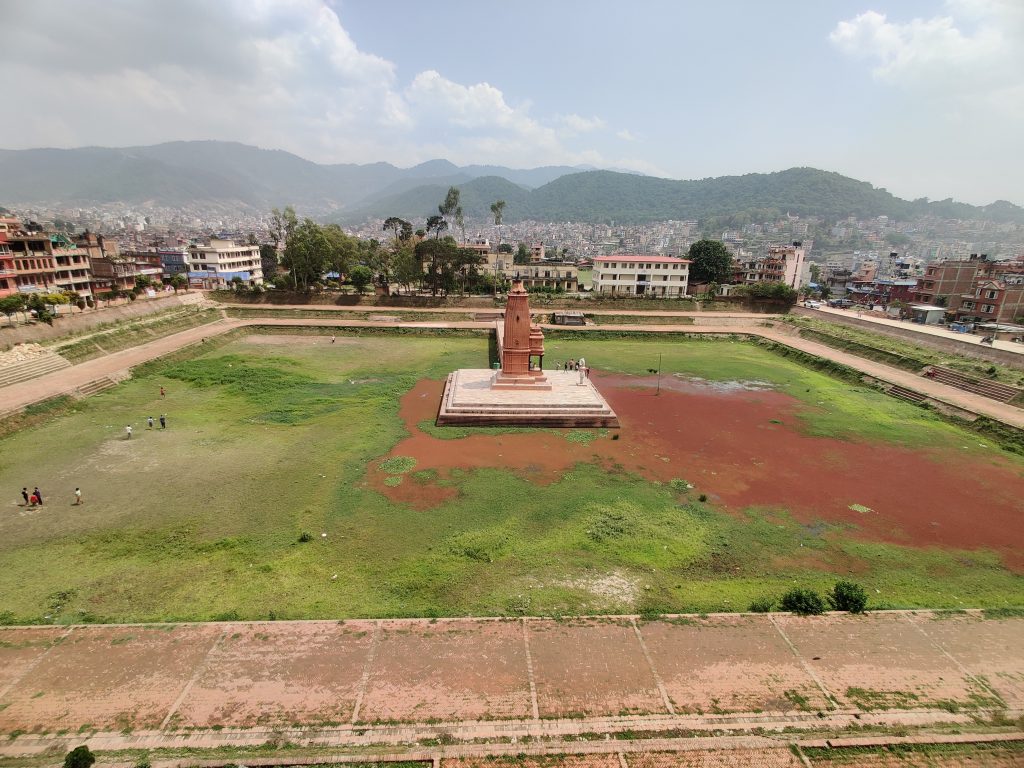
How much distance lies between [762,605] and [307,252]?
48.4m

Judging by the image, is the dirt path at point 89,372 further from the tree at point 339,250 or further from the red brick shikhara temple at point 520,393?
the tree at point 339,250

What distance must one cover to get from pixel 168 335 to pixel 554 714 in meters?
38.0

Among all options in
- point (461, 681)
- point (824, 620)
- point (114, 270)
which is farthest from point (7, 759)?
point (114, 270)

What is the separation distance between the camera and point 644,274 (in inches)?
2357

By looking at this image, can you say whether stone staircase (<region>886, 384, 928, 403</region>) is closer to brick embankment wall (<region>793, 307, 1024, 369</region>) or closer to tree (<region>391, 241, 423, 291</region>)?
brick embankment wall (<region>793, 307, 1024, 369</region>)

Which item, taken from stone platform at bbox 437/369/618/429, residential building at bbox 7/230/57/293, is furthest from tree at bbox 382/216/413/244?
stone platform at bbox 437/369/618/429

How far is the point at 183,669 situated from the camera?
8.63m

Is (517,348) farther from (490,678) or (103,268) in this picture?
(103,268)

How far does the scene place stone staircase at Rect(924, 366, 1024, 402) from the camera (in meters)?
24.2

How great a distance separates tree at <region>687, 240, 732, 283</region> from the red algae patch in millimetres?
43812

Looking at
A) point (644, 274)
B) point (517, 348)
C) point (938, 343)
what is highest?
point (644, 274)

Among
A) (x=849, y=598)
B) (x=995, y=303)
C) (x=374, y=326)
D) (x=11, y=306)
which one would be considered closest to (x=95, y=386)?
(x=11, y=306)

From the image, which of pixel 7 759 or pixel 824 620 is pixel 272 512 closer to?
pixel 7 759

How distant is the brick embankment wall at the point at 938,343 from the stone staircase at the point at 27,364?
52.0 metres
